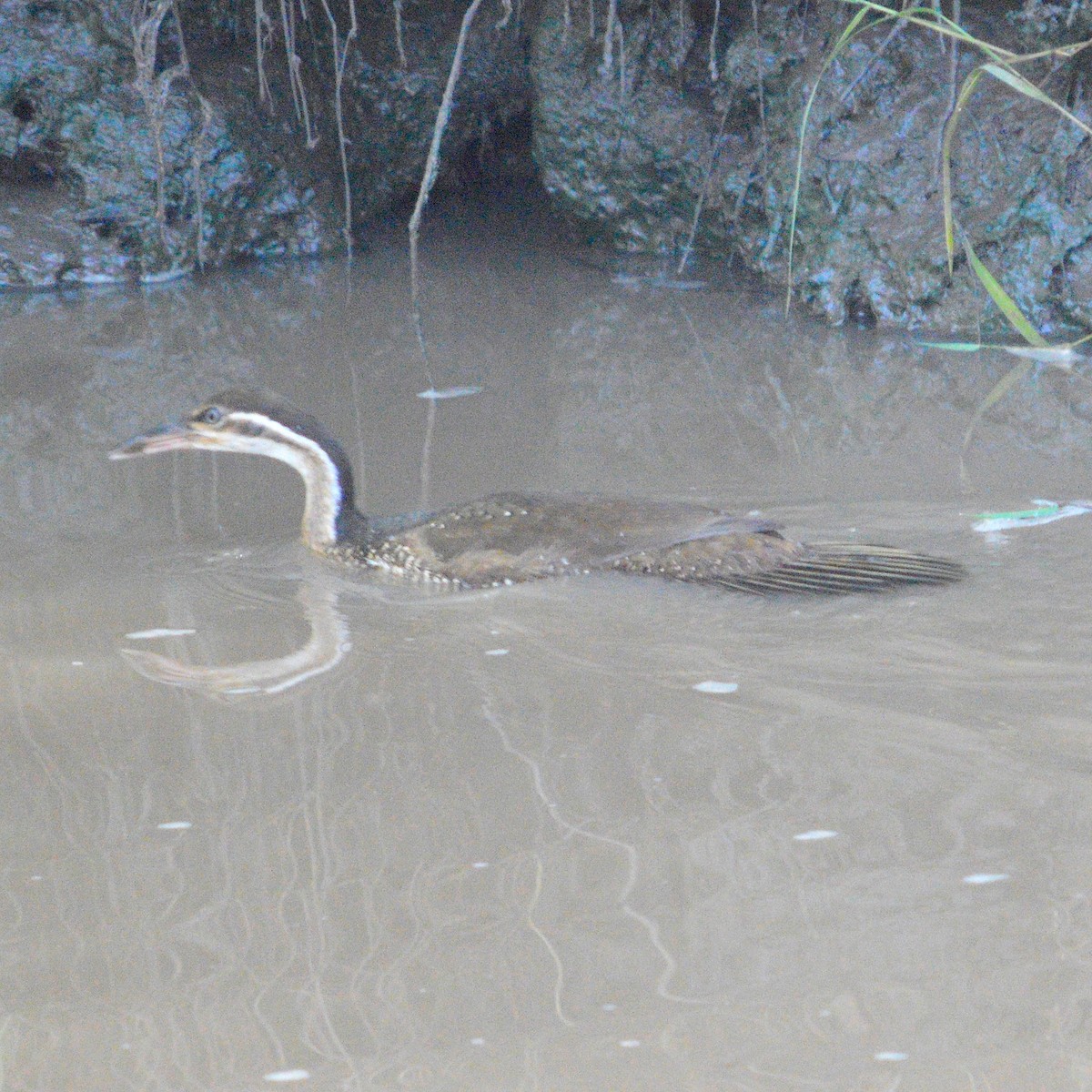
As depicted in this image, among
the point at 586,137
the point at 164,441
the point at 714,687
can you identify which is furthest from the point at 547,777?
the point at 586,137

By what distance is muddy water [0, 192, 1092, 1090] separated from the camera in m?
3.00

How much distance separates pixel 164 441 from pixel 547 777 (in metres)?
2.77

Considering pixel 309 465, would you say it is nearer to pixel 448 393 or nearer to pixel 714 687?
pixel 448 393

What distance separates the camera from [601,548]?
546 centimetres

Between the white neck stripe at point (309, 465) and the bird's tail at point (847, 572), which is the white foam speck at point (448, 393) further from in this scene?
the bird's tail at point (847, 572)

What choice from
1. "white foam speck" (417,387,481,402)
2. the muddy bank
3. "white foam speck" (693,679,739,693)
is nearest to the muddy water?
"white foam speck" (693,679,739,693)

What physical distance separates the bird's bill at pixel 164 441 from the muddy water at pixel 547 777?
30 centimetres

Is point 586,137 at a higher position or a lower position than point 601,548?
higher

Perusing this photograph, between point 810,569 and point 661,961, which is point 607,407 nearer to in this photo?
point 810,569

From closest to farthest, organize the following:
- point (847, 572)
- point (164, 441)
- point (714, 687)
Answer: point (714, 687), point (847, 572), point (164, 441)

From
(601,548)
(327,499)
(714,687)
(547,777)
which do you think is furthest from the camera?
(327,499)

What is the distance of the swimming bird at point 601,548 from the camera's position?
530 cm

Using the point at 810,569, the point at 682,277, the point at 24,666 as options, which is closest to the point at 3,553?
the point at 24,666

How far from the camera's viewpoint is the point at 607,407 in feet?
24.6
